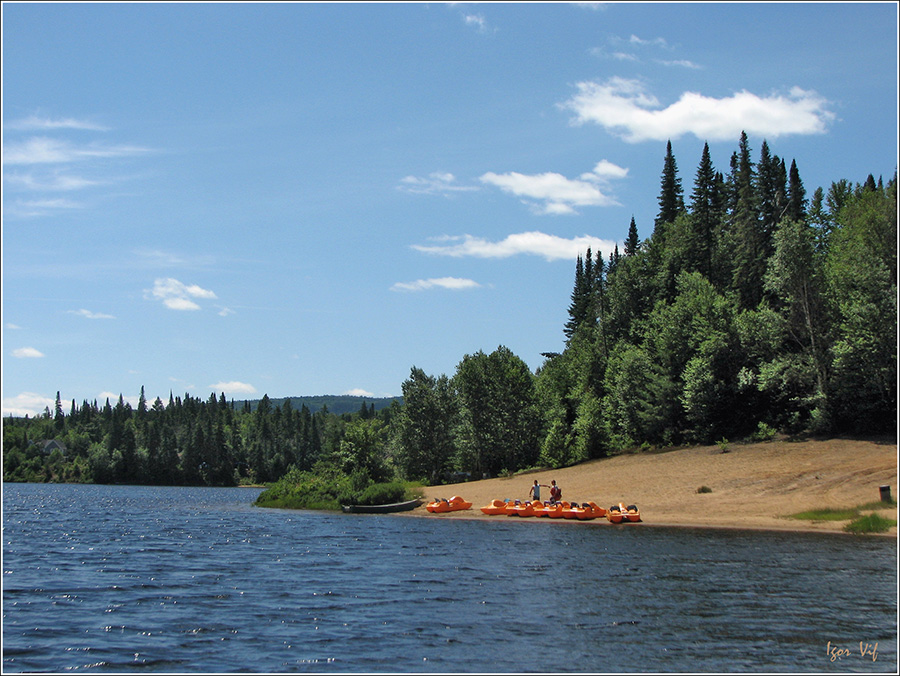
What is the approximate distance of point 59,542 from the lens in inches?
1738

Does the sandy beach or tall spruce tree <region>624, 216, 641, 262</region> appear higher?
tall spruce tree <region>624, 216, 641, 262</region>

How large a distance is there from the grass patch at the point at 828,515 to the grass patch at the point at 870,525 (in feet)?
5.64

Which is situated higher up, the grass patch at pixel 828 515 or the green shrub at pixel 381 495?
the green shrub at pixel 381 495

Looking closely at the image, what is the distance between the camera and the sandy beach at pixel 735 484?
44.8m

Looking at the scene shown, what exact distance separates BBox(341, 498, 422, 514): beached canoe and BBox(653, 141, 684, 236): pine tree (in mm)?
65884

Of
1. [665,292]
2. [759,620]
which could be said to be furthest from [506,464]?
[759,620]

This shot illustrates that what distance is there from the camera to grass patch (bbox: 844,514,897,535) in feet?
125

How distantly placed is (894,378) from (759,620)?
45.1m

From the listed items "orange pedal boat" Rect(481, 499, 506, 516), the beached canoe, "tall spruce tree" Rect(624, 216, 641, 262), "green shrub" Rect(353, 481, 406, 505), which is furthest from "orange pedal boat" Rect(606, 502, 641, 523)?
"tall spruce tree" Rect(624, 216, 641, 262)

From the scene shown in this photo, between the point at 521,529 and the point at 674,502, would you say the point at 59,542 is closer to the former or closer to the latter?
the point at 521,529

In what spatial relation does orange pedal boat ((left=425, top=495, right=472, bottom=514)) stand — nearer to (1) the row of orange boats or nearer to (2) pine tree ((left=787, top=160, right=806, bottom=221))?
(1) the row of orange boats
